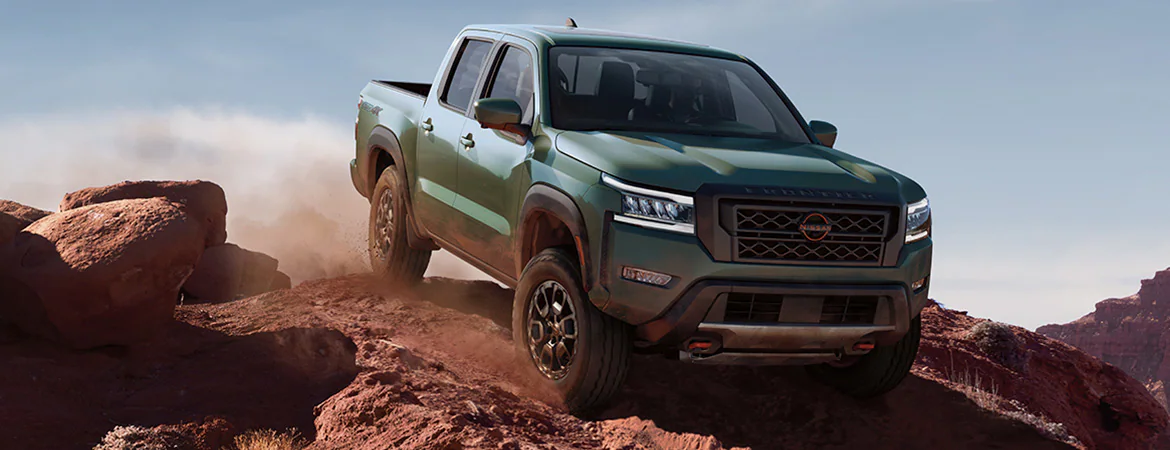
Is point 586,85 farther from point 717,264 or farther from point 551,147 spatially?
point 717,264

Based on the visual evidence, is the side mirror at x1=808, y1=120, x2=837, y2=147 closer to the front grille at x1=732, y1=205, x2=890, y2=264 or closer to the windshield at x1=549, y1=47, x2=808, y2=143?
the windshield at x1=549, y1=47, x2=808, y2=143

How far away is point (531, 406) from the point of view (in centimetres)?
683

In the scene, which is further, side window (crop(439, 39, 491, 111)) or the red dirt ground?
side window (crop(439, 39, 491, 111))

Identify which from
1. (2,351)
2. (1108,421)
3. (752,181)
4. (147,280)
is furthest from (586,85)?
(1108,421)

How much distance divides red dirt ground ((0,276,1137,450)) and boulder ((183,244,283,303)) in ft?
14.4

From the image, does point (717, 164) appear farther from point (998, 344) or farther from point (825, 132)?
point (998, 344)

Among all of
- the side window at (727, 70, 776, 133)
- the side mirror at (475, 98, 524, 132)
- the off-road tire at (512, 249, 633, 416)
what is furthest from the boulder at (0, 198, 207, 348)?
the side window at (727, 70, 776, 133)

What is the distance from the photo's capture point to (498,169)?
739cm

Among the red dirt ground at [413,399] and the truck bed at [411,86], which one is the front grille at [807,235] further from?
the truck bed at [411,86]

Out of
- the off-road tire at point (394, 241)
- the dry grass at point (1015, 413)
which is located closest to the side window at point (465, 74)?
the off-road tire at point (394, 241)

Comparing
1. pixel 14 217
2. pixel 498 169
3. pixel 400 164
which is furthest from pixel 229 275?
pixel 498 169

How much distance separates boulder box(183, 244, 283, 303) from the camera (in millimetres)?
13039

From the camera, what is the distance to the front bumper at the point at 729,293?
19.6ft

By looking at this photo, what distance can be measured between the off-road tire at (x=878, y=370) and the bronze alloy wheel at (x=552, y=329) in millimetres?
2076
